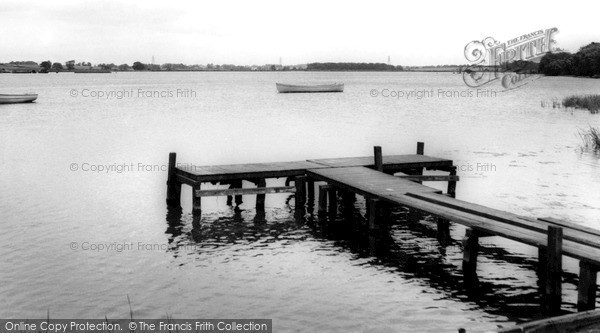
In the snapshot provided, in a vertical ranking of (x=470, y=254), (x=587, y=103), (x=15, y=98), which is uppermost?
(x=587, y=103)

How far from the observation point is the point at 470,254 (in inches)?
618

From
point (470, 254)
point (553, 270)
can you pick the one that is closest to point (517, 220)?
point (470, 254)

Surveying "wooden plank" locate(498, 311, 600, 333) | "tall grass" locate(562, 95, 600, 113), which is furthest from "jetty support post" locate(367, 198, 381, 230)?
"tall grass" locate(562, 95, 600, 113)

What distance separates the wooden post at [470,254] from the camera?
51.1 ft

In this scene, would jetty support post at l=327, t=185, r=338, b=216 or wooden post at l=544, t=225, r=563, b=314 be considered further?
jetty support post at l=327, t=185, r=338, b=216

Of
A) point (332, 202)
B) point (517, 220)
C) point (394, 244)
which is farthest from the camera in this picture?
point (332, 202)

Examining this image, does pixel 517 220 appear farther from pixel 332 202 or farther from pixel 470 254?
pixel 332 202

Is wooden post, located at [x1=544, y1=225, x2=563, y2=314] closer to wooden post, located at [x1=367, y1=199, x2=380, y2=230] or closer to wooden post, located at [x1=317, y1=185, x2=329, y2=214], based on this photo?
wooden post, located at [x1=367, y1=199, x2=380, y2=230]

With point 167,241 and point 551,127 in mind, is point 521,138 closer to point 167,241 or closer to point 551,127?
point 551,127

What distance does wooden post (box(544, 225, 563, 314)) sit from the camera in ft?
43.5

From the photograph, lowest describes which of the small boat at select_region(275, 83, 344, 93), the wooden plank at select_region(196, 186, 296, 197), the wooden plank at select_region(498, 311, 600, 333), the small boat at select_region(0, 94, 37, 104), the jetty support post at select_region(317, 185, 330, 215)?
the jetty support post at select_region(317, 185, 330, 215)

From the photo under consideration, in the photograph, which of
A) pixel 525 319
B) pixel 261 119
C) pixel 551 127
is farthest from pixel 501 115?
pixel 525 319

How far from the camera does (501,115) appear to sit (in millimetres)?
70438

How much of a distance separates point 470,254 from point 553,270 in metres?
2.41
